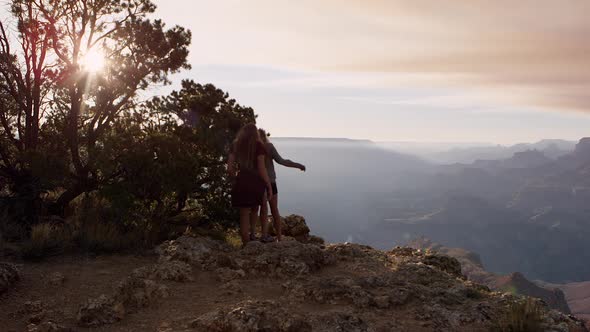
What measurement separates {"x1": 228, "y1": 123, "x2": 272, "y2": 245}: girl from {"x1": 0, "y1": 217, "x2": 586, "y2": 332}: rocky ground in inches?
34.8

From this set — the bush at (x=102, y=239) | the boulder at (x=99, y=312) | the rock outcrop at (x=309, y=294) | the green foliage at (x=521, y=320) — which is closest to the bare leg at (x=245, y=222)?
the rock outcrop at (x=309, y=294)

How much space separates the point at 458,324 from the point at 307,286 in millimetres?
2085

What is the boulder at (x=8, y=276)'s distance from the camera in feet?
19.3

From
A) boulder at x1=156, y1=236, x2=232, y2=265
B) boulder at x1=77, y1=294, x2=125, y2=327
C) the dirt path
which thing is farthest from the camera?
boulder at x1=156, y1=236, x2=232, y2=265

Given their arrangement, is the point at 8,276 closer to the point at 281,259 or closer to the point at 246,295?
the point at 246,295

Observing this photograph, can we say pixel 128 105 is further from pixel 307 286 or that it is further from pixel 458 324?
pixel 458 324

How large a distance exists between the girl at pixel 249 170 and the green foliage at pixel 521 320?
14.8ft

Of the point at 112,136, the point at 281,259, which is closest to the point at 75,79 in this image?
the point at 112,136

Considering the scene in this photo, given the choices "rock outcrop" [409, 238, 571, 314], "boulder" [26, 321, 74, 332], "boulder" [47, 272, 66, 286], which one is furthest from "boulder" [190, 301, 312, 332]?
"rock outcrop" [409, 238, 571, 314]

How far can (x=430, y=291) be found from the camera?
6137 mm

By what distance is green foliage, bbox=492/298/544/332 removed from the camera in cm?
469

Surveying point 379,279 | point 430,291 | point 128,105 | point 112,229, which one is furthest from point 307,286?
point 128,105

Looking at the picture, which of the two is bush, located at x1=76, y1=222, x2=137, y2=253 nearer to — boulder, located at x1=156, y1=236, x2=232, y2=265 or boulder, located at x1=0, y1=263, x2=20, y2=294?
boulder, located at x1=156, y1=236, x2=232, y2=265

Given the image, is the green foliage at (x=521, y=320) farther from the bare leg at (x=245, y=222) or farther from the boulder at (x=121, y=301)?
the bare leg at (x=245, y=222)
